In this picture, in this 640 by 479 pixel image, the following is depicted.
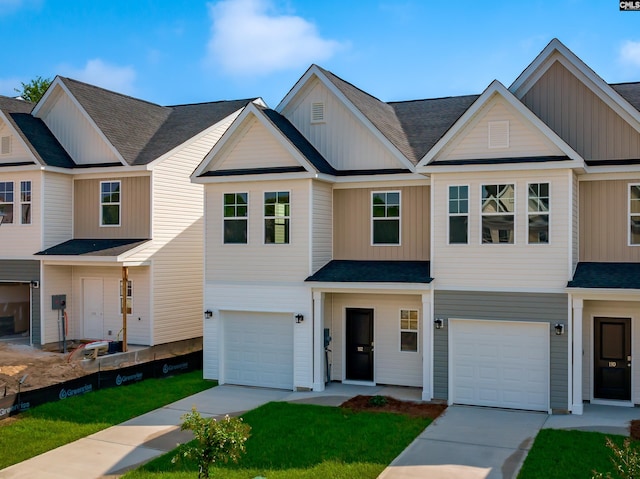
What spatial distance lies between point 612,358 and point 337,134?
9.67 m

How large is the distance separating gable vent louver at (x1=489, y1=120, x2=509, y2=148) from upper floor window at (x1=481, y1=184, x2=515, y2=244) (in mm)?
1030

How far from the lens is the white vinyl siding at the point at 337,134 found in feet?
63.8

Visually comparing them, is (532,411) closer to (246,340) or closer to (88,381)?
(246,340)

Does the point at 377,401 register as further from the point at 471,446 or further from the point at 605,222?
the point at 605,222

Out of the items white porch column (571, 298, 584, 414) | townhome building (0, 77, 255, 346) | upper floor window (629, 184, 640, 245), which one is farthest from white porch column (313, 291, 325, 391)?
upper floor window (629, 184, 640, 245)

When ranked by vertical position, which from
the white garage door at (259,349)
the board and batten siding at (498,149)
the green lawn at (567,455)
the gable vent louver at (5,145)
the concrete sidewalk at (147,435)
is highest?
the gable vent louver at (5,145)

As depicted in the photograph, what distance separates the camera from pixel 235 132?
1938cm

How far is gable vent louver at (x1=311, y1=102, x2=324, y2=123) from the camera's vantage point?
20281 millimetres

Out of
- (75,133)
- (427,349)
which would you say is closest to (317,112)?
(427,349)

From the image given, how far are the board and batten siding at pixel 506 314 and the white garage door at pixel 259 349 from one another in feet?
14.3

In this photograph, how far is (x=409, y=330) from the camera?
61.3ft

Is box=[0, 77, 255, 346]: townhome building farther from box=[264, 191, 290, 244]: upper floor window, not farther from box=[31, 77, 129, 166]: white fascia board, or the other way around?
box=[264, 191, 290, 244]: upper floor window

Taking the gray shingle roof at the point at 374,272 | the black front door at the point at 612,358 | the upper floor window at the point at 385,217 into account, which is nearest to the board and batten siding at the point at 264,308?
the gray shingle roof at the point at 374,272

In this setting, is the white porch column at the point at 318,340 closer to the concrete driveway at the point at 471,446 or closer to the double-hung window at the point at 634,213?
the concrete driveway at the point at 471,446
